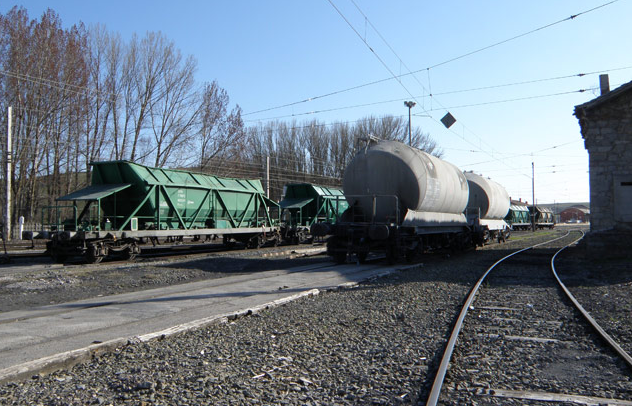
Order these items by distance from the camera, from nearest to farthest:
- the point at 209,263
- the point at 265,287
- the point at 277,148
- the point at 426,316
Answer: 1. the point at 426,316
2. the point at 265,287
3. the point at 209,263
4. the point at 277,148

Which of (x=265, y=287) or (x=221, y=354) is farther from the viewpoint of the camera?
(x=265, y=287)

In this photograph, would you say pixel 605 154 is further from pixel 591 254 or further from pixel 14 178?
pixel 14 178

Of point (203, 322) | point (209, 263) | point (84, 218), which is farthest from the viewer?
point (84, 218)

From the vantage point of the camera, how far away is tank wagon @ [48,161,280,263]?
48.7 ft

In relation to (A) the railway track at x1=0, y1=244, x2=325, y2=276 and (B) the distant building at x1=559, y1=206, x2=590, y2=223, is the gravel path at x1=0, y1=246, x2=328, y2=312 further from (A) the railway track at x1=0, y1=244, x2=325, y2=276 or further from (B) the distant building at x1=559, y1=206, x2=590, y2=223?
(B) the distant building at x1=559, y1=206, x2=590, y2=223

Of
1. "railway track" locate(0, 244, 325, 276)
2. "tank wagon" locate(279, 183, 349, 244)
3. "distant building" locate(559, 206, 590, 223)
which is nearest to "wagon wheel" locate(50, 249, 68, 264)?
"railway track" locate(0, 244, 325, 276)

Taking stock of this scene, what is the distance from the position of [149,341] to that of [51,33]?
31821 millimetres

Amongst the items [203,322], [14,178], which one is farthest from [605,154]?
[14,178]

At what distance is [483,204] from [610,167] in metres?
6.39

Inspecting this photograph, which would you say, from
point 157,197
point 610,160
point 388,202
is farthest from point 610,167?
point 157,197

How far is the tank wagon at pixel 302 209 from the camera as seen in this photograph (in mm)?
24312

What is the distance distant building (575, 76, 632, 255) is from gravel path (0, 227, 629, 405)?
1278 cm

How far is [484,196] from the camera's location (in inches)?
896

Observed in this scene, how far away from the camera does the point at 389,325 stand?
21.9 feet
